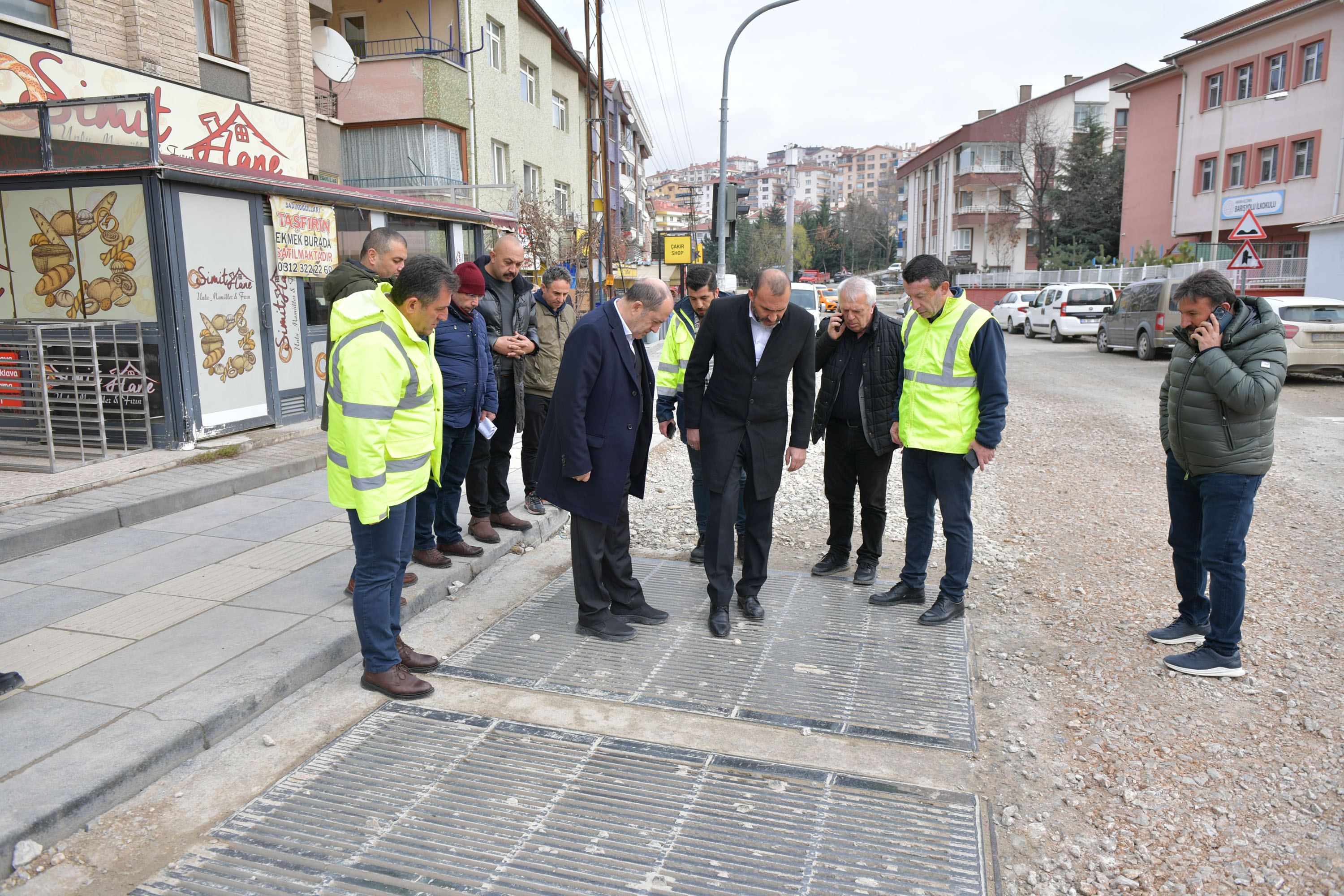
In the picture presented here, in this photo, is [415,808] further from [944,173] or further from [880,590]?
[944,173]

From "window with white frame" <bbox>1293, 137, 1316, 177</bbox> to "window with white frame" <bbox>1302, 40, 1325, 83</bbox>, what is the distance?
1.95 metres

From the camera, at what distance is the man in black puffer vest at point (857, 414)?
18.0 feet

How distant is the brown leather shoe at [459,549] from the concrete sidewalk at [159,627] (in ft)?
0.18

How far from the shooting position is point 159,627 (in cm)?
466

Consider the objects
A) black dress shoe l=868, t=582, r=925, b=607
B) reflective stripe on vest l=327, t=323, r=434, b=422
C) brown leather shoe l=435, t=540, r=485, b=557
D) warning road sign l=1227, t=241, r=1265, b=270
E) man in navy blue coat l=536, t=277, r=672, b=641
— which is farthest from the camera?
warning road sign l=1227, t=241, r=1265, b=270

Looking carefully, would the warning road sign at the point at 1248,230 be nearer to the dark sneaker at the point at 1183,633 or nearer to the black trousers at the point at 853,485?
the black trousers at the point at 853,485

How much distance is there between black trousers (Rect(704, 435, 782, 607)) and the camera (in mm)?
5027

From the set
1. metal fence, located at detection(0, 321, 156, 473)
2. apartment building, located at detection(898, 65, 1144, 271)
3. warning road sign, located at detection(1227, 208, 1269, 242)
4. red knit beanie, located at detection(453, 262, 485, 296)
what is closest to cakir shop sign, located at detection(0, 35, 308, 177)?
metal fence, located at detection(0, 321, 156, 473)

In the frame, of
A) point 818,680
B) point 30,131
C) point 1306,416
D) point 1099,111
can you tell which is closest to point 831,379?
point 818,680

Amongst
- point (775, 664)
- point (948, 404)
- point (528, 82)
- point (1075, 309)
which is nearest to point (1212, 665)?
point (948, 404)

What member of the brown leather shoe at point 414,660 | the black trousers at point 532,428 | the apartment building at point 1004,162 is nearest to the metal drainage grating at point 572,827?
the brown leather shoe at point 414,660

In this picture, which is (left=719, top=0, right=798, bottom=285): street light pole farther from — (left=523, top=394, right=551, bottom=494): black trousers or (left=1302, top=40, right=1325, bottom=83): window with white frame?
(left=1302, top=40, right=1325, bottom=83): window with white frame

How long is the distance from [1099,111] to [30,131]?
60.1m

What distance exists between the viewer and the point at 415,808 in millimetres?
3262
